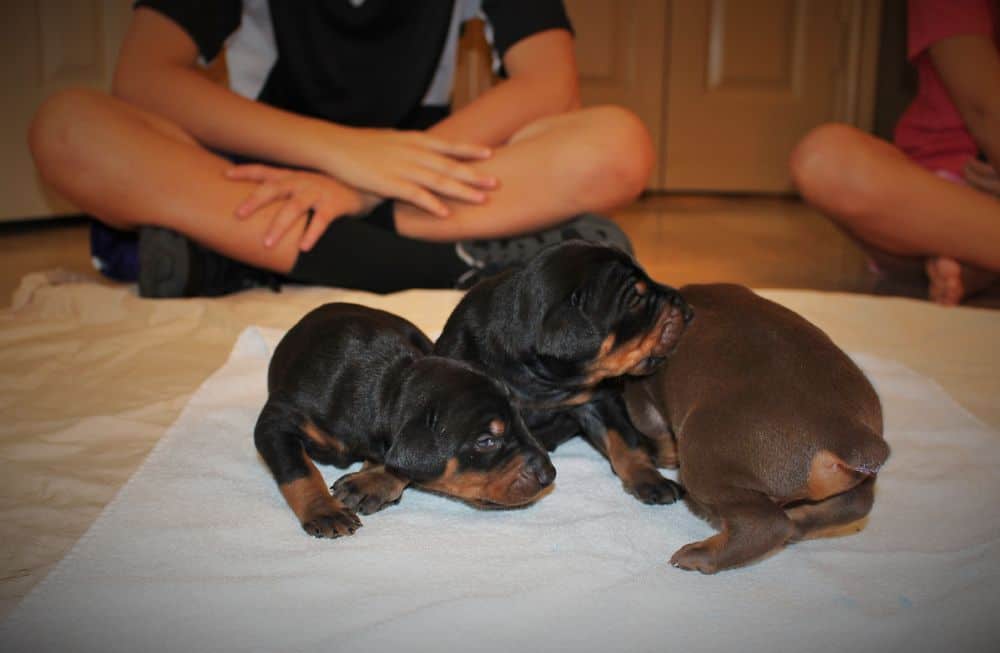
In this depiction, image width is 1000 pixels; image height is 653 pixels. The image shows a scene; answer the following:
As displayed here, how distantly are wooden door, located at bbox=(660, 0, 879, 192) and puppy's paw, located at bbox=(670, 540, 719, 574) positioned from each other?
4946 millimetres

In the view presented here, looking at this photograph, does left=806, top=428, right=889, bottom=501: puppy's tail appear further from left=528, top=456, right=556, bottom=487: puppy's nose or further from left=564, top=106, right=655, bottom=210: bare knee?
left=564, top=106, right=655, bottom=210: bare knee

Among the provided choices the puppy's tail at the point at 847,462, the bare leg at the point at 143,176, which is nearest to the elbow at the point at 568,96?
the bare leg at the point at 143,176

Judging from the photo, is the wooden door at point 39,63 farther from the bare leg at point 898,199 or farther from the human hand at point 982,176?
the human hand at point 982,176

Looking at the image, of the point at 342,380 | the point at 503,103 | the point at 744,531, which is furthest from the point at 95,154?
the point at 744,531

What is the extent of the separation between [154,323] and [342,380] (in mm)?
1193

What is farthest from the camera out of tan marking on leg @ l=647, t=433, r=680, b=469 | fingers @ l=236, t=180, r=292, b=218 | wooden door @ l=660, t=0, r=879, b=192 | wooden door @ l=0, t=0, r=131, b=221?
wooden door @ l=660, t=0, r=879, b=192

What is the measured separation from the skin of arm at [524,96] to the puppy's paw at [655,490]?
176 cm

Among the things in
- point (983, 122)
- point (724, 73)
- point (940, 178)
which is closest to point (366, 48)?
point (940, 178)

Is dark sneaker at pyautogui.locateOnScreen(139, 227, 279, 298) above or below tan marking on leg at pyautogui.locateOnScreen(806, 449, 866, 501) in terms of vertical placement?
below

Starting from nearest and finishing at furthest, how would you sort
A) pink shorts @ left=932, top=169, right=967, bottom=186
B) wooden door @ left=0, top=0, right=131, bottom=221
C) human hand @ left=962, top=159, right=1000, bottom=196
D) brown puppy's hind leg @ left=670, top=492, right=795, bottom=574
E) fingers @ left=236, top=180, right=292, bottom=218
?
brown puppy's hind leg @ left=670, top=492, right=795, bottom=574, fingers @ left=236, top=180, right=292, bottom=218, human hand @ left=962, top=159, right=1000, bottom=196, pink shorts @ left=932, top=169, right=967, bottom=186, wooden door @ left=0, top=0, right=131, bottom=221

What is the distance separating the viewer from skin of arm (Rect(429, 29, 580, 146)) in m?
3.13

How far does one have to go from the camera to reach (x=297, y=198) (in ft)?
9.12

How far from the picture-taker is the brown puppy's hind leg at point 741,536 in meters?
1.29

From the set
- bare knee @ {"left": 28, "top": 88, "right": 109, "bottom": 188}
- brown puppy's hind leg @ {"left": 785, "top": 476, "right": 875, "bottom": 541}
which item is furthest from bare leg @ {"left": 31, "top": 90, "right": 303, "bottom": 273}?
brown puppy's hind leg @ {"left": 785, "top": 476, "right": 875, "bottom": 541}
